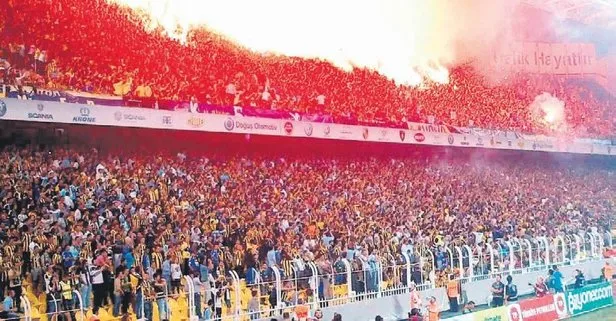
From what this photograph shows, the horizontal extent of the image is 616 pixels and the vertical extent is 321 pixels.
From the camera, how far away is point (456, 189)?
66.5ft

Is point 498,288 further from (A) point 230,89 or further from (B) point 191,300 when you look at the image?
(A) point 230,89

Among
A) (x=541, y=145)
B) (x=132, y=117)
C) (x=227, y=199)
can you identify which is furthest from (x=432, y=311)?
(x=541, y=145)

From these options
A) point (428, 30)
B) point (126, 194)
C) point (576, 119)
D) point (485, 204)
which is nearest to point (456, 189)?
point (485, 204)

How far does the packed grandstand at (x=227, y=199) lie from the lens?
10.8 meters

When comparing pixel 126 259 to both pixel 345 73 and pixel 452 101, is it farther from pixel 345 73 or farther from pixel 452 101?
pixel 452 101

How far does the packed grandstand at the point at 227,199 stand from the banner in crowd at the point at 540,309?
74cm

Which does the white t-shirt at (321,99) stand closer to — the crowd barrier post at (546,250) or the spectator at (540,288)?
the crowd barrier post at (546,250)

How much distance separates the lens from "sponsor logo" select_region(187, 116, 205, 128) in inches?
574

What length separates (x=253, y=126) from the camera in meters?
15.8

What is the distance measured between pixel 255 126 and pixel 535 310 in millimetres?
6614

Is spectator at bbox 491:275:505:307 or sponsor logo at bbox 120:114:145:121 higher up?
sponsor logo at bbox 120:114:145:121

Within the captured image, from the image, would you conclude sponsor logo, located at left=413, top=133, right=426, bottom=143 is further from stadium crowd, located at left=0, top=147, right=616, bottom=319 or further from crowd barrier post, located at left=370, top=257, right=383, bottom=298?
crowd barrier post, located at left=370, top=257, right=383, bottom=298

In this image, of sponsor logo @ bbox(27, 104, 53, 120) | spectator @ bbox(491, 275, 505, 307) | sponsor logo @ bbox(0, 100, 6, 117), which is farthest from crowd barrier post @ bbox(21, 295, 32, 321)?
spectator @ bbox(491, 275, 505, 307)

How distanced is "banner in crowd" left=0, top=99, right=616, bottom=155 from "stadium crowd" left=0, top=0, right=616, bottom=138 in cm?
35
